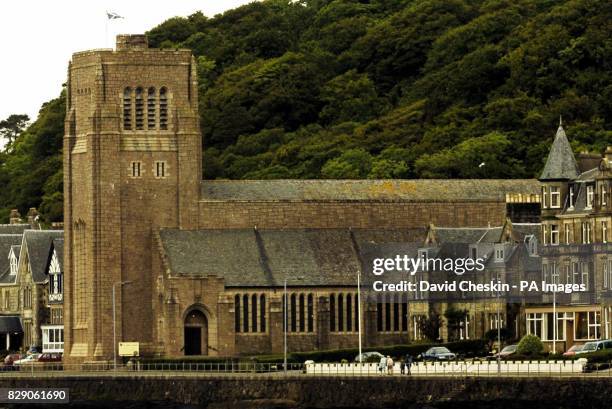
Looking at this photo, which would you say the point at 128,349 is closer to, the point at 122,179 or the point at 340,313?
the point at 122,179

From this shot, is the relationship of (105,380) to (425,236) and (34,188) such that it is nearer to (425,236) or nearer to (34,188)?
(425,236)

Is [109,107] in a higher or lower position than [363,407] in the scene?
higher

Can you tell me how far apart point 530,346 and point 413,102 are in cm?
7792

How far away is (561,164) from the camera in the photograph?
11400cm

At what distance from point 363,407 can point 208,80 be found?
98.0 meters

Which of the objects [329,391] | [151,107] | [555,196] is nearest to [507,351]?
[555,196]

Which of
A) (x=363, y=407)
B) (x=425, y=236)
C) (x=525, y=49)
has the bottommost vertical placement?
(x=363, y=407)

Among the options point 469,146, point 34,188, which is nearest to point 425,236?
point 469,146

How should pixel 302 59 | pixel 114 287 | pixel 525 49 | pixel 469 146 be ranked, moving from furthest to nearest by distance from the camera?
1. pixel 302 59
2. pixel 525 49
3. pixel 469 146
4. pixel 114 287

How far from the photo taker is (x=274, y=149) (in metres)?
175

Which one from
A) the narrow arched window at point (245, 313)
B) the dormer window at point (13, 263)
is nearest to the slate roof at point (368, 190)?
the narrow arched window at point (245, 313)

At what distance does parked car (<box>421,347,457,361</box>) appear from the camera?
10938cm

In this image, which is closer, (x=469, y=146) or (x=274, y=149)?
(x=469, y=146)

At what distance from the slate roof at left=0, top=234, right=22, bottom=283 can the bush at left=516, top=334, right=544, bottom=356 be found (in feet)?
157
